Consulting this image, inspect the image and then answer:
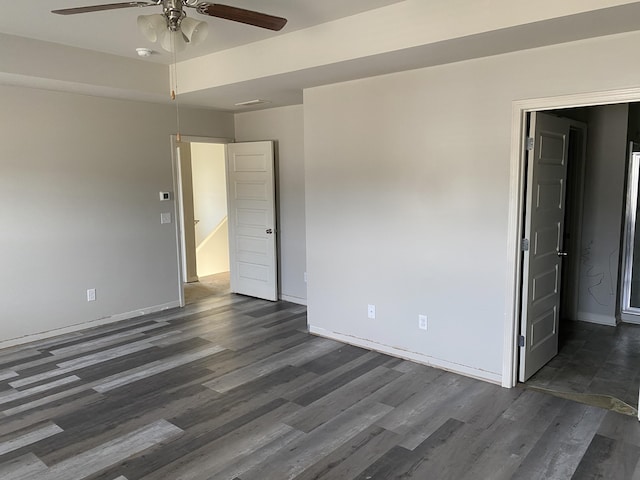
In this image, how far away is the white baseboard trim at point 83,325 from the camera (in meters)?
4.59

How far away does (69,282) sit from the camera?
490 cm

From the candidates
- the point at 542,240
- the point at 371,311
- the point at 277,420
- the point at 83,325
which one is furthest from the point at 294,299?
the point at 542,240

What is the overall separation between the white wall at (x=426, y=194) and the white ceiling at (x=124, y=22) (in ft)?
2.90

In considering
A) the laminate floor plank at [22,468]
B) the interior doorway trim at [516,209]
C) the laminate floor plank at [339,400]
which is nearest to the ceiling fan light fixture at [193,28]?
the interior doorway trim at [516,209]

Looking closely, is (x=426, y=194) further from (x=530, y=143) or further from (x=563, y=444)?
(x=563, y=444)

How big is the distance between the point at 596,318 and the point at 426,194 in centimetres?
271

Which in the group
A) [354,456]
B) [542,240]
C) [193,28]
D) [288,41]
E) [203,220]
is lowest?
[354,456]

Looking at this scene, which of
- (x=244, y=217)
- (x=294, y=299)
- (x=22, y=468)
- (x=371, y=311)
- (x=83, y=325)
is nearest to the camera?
(x=22, y=468)

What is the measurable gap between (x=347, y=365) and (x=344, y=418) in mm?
909

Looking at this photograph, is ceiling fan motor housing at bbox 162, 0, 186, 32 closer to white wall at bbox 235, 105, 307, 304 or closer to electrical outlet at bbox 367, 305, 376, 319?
electrical outlet at bbox 367, 305, 376, 319

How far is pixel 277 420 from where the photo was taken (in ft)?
10.3

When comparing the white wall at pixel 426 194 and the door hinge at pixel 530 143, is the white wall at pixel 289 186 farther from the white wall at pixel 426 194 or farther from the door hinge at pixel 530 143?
the door hinge at pixel 530 143

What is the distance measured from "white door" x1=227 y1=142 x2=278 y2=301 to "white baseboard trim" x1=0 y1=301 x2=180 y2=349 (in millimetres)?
1002

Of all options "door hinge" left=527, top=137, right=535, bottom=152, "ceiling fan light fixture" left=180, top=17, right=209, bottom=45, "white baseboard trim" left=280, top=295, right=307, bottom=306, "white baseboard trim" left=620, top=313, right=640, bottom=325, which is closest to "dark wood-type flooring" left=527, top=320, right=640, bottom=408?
"white baseboard trim" left=620, top=313, right=640, bottom=325
